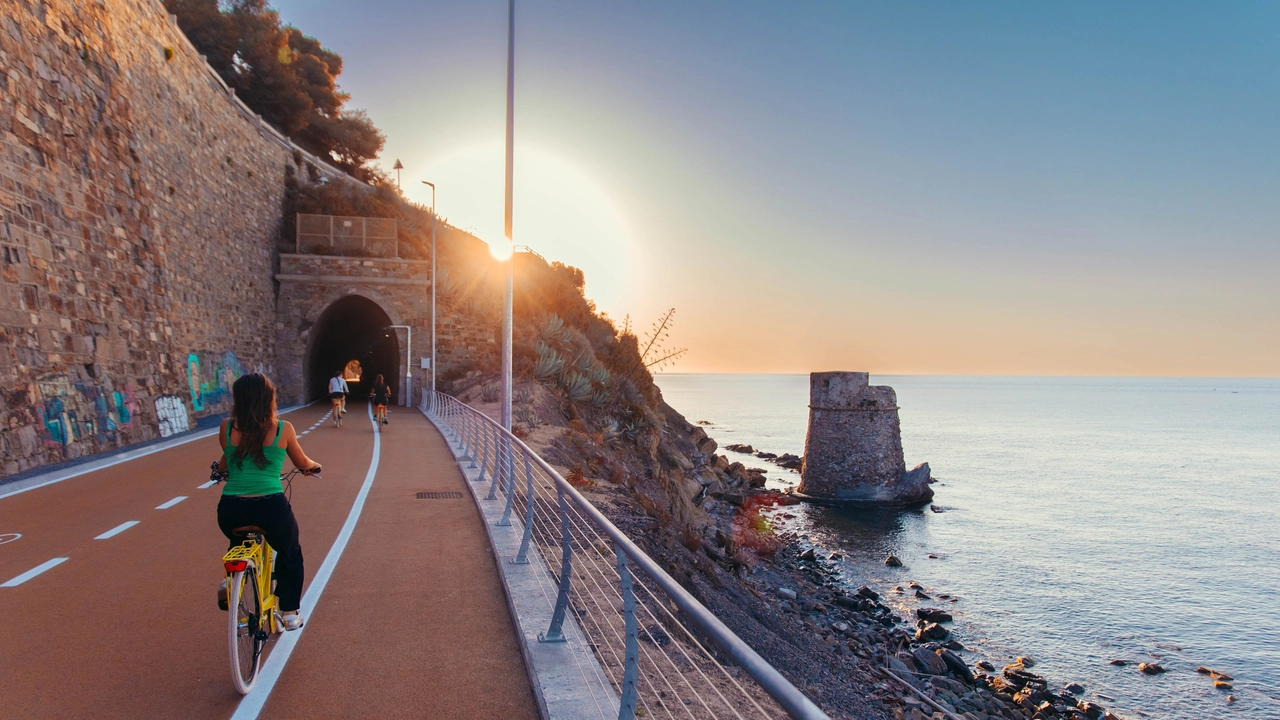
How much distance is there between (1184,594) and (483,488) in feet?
72.1

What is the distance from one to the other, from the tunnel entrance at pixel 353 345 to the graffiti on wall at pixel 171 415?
14.4 meters

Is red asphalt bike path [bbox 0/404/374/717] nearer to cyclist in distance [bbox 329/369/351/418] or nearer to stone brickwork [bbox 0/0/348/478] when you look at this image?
stone brickwork [bbox 0/0/348/478]

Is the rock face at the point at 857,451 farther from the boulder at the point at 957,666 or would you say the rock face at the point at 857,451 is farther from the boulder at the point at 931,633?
the boulder at the point at 957,666

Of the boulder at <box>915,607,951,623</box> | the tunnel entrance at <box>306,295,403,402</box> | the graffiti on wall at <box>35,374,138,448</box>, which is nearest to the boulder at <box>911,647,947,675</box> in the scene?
the boulder at <box>915,607,951,623</box>

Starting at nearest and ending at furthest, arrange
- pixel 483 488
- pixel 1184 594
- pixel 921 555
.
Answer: pixel 483 488 → pixel 1184 594 → pixel 921 555

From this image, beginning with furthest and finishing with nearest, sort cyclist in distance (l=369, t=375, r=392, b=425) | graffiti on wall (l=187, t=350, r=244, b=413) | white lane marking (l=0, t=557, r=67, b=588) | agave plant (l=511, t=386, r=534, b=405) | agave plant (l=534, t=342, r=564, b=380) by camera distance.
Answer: agave plant (l=534, t=342, r=564, b=380), cyclist in distance (l=369, t=375, r=392, b=425), agave plant (l=511, t=386, r=534, b=405), graffiti on wall (l=187, t=350, r=244, b=413), white lane marking (l=0, t=557, r=67, b=588)

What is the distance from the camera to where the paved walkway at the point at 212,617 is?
4.05 m

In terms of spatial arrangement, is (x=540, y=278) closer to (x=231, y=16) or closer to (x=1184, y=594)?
(x=231, y=16)

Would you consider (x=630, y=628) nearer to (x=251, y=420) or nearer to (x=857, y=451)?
(x=251, y=420)

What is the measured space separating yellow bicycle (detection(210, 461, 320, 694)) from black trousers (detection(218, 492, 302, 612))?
1.7 inches

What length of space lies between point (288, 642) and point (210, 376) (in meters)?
21.1

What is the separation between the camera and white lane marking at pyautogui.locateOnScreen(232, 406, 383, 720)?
155 inches

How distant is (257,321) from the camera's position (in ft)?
97.2

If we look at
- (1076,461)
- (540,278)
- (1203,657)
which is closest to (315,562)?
(1203,657)
